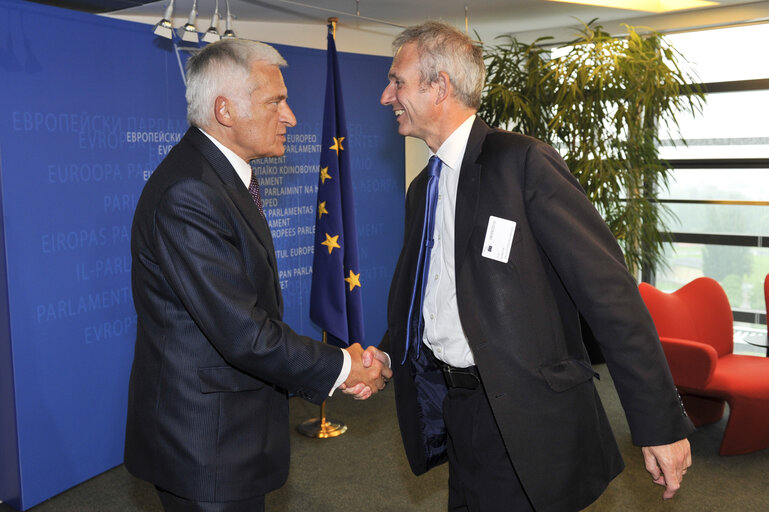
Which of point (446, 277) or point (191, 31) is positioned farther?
point (191, 31)

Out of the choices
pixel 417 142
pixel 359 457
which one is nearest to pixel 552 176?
pixel 359 457

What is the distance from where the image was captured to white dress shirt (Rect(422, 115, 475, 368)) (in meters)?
1.89

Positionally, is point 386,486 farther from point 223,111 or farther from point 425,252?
point 223,111

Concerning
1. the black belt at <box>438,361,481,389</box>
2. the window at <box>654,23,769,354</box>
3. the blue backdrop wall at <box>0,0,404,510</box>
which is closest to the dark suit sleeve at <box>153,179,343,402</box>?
the black belt at <box>438,361,481,389</box>

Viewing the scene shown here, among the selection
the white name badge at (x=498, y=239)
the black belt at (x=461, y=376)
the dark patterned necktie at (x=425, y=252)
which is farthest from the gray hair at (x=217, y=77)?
the black belt at (x=461, y=376)

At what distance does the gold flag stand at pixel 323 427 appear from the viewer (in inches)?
172

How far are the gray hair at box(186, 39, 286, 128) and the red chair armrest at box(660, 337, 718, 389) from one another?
293 cm

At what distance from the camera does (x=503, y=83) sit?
18.4ft

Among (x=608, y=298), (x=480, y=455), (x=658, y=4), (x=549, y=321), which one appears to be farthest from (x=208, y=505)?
(x=658, y=4)

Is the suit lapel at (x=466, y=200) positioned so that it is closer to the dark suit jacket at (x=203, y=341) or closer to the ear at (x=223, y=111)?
the dark suit jacket at (x=203, y=341)

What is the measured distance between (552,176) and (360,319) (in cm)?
277

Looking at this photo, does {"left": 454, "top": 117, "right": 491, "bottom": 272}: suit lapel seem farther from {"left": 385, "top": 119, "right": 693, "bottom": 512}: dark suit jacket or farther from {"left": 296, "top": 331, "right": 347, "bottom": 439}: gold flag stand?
{"left": 296, "top": 331, "right": 347, "bottom": 439}: gold flag stand

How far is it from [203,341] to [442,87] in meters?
0.94

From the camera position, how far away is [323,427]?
4.45 meters
